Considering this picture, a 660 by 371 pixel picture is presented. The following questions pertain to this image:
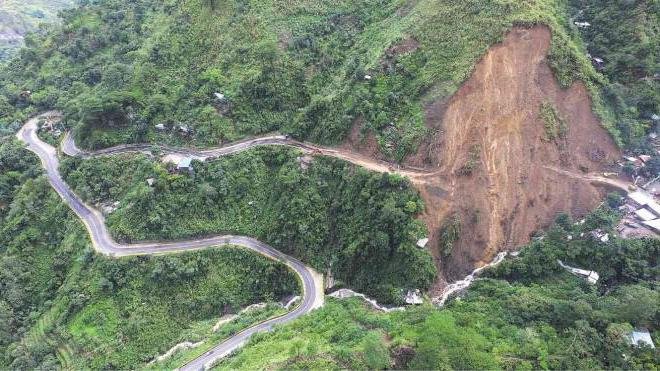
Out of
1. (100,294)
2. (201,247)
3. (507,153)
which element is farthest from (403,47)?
(100,294)

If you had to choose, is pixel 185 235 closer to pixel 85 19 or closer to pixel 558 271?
pixel 558 271

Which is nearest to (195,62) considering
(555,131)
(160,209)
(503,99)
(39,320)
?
(160,209)

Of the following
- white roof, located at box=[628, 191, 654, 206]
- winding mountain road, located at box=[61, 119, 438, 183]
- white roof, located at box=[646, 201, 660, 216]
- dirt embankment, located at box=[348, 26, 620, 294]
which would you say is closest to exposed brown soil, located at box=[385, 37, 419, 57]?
dirt embankment, located at box=[348, 26, 620, 294]

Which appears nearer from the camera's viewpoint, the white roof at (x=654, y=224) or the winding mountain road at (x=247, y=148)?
the white roof at (x=654, y=224)

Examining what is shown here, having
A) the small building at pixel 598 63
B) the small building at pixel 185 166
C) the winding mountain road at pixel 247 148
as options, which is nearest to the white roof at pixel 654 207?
the small building at pixel 598 63

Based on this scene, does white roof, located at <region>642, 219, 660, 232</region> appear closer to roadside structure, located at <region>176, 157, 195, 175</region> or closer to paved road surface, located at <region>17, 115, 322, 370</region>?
paved road surface, located at <region>17, 115, 322, 370</region>

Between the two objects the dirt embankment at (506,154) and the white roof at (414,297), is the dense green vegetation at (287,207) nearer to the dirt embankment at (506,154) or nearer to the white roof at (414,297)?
the white roof at (414,297)
